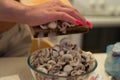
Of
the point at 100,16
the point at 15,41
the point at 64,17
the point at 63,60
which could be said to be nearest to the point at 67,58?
the point at 63,60

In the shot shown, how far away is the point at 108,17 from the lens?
2.23 meters

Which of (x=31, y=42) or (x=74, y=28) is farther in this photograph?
(x=31, y=42)

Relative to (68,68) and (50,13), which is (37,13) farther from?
(68,68)

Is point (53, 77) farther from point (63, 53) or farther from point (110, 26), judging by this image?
point (110, 26)

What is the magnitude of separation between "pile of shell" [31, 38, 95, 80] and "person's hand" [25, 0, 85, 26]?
7 centimetres

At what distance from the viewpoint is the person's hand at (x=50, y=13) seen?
2.90 feet

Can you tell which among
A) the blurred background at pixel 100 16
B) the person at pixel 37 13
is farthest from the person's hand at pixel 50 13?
the blurred background at pixel 100 16

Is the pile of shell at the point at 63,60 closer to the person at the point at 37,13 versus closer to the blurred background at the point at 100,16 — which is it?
the person at the point at 37,13

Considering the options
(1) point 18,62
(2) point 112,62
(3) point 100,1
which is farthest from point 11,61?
(3) point 100,1

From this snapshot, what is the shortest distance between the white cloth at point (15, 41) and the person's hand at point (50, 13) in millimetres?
300

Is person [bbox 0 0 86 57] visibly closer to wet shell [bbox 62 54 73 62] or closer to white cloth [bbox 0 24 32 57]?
wet shell [bbox 62 54 73 62]

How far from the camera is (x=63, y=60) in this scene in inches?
33.5

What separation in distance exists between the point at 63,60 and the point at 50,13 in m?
0.15

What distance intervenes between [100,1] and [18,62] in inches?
50.4
